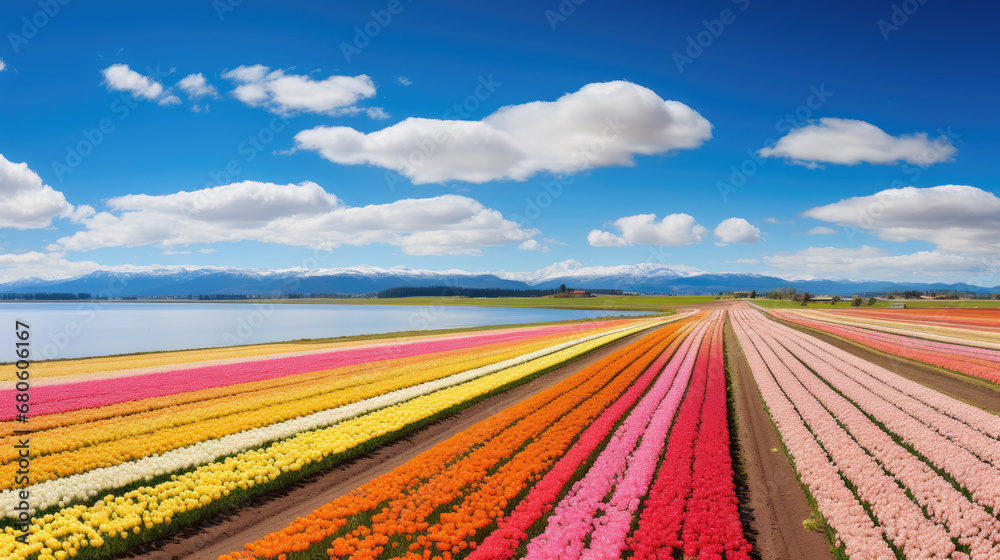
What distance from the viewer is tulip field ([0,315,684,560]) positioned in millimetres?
9195

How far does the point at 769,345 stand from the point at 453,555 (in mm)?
36465

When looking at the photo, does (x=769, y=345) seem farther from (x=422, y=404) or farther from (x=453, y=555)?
(x=453, y=555)

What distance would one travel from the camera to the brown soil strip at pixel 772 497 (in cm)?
840

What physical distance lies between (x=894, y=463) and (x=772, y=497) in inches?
140

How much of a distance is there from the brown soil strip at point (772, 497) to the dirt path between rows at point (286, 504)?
8729 millimetres

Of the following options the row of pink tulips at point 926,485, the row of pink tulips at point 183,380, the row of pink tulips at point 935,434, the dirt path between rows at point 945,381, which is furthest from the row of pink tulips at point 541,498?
the row of pink tulips at point 183,380

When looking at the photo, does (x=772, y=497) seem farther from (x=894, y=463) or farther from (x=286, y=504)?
(x=286, y=504)

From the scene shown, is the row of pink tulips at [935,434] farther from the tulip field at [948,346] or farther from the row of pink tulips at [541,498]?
the tulip field at [948,346]

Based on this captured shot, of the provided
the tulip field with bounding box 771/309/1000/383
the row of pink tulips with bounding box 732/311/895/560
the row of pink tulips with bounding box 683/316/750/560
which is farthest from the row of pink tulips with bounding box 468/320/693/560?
the tulip field with bounding box 771/309/1000/383

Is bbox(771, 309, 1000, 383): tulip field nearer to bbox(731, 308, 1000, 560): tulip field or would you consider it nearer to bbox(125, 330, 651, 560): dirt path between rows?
bbox(731, 308, 1000, 560): tulip field

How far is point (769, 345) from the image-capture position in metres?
36.8

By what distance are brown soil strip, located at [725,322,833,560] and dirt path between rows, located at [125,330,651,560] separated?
28.6 ft

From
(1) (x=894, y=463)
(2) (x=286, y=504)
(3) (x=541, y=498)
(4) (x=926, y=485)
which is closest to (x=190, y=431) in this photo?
(2) (x=286, y=504)

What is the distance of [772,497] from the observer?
10344 mm
